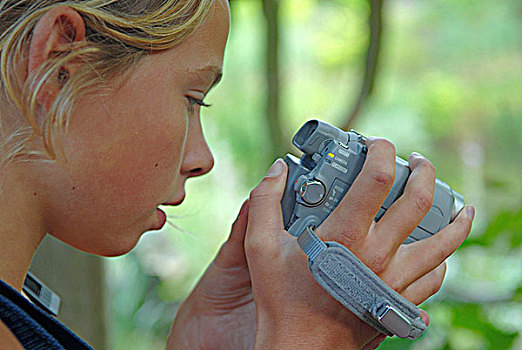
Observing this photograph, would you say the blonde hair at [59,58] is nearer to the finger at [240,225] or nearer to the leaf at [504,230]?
the finger at [240,225]

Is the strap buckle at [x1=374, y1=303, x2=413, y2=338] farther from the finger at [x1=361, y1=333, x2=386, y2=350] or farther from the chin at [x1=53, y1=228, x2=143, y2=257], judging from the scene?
the chin at [x1=53, y1=228, x2=143, y2=257]

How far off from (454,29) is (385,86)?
0.33m

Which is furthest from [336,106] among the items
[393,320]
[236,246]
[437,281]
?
[393,320]

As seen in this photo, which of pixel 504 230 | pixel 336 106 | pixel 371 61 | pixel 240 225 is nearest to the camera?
pixel 240 225

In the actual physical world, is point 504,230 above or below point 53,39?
below

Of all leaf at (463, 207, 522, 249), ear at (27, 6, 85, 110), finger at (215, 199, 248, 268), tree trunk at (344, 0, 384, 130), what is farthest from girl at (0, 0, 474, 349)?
leaf at (463, 207, 522, 249)

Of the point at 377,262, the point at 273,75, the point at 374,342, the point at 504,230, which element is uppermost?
the point at 273,75

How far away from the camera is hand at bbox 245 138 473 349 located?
0.57m

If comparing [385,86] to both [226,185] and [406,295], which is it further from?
[406,295]

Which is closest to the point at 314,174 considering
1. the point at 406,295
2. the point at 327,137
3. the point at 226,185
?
the point at 327,137

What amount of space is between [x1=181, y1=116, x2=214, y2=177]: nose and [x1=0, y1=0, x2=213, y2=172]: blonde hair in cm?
10

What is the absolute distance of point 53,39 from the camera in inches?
20.4

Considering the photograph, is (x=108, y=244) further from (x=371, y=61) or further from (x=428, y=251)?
(x=371, y=61)

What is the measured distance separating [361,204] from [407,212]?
0.05 m
